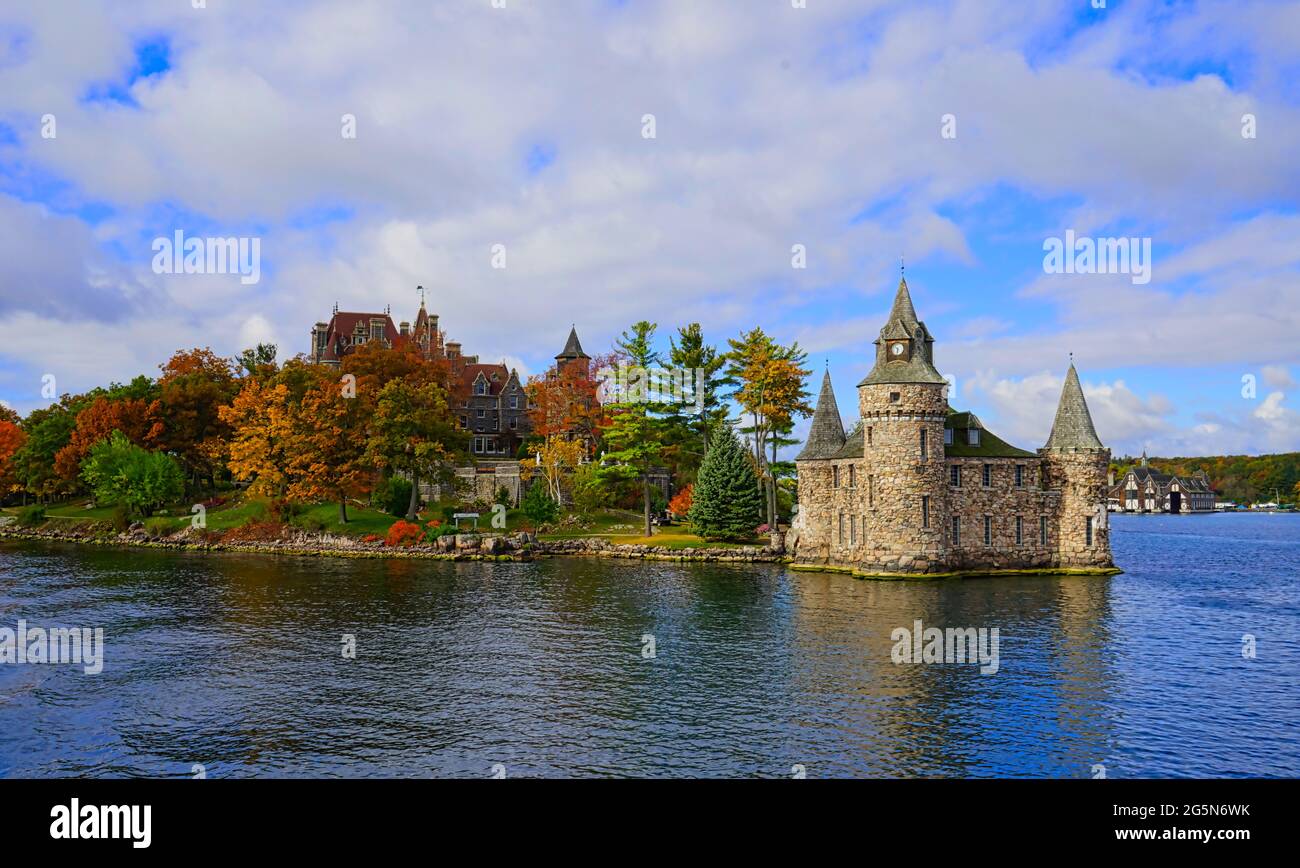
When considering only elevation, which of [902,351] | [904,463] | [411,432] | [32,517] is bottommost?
[32,517]

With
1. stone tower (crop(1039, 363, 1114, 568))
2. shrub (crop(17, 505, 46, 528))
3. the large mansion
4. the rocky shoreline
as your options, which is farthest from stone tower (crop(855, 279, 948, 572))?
shrub (crop(17, 505, 46, 528))

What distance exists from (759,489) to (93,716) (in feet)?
168

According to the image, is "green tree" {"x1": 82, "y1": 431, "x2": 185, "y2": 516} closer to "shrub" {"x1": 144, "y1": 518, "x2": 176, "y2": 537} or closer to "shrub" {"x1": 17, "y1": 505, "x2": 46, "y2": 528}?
"shrub" {"x1": 144, "y1": 518, "x2": 176, "y2": 537}

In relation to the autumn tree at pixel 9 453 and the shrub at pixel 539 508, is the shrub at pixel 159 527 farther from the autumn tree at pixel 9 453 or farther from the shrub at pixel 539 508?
the shrub at pixel 539 508

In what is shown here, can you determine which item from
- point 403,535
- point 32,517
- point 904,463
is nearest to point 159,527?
point 32,517

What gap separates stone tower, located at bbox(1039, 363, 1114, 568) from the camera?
185 ft

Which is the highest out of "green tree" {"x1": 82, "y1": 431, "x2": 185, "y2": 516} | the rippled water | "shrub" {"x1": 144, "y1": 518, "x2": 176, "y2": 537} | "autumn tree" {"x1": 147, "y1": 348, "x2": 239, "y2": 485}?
"autumn tree" {"x1": 147, "y1": 348, "x2": 239, "y2": 485}

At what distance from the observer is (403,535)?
71938 mm

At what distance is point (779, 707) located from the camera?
83.3ft

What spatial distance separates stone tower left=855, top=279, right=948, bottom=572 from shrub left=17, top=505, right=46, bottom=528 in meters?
93.4

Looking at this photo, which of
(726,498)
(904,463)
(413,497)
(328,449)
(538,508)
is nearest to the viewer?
(904,463)

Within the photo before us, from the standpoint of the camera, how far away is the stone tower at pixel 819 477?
2365 inches

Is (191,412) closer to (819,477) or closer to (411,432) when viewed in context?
(411,432)

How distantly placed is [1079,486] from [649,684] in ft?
135
